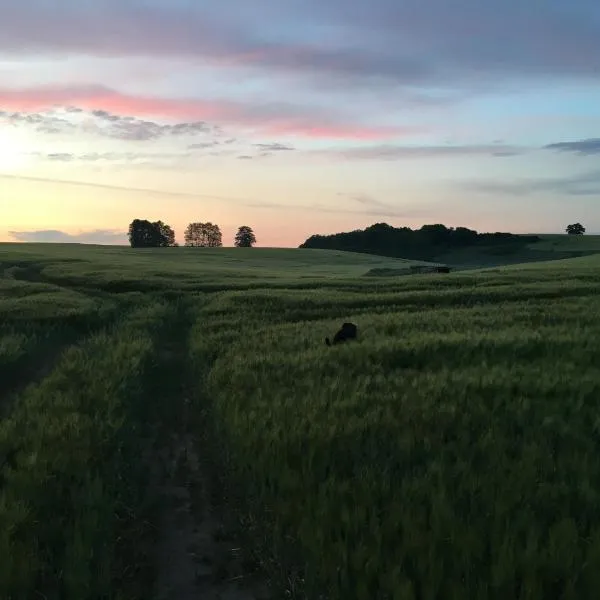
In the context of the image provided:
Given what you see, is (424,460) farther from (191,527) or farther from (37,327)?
(37,327)

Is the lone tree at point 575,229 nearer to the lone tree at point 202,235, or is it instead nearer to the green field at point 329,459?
the lone tree at point 202,235

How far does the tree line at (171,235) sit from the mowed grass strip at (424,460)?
130043 millimetres

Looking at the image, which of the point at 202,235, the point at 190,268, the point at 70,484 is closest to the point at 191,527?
the point at 70,484

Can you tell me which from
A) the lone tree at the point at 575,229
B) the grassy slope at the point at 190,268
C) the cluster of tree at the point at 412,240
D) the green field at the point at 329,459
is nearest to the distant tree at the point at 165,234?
the cluster of tree at the point at 412,240

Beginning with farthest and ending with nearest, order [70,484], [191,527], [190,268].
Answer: [190,268]
[70,484]
[191,527]

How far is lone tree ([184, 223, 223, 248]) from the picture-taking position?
555ft

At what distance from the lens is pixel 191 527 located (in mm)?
6180

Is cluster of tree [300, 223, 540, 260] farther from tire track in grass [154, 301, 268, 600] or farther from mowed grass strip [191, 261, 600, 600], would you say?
tire track in grass [154, 301, 268, 600]

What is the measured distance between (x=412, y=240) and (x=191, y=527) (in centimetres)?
14879

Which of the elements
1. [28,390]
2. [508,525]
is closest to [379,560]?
[508,525]

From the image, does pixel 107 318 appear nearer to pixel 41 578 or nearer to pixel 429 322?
pixel 429 322

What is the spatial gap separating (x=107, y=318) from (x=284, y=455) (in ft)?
54.3

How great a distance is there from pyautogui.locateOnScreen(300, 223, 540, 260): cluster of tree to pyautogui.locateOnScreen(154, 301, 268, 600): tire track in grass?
5258 inches

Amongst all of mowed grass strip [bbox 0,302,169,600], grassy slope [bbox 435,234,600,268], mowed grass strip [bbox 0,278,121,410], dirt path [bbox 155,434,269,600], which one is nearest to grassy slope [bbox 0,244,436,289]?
mowed grass strip [bbox 0,278,121,410]
